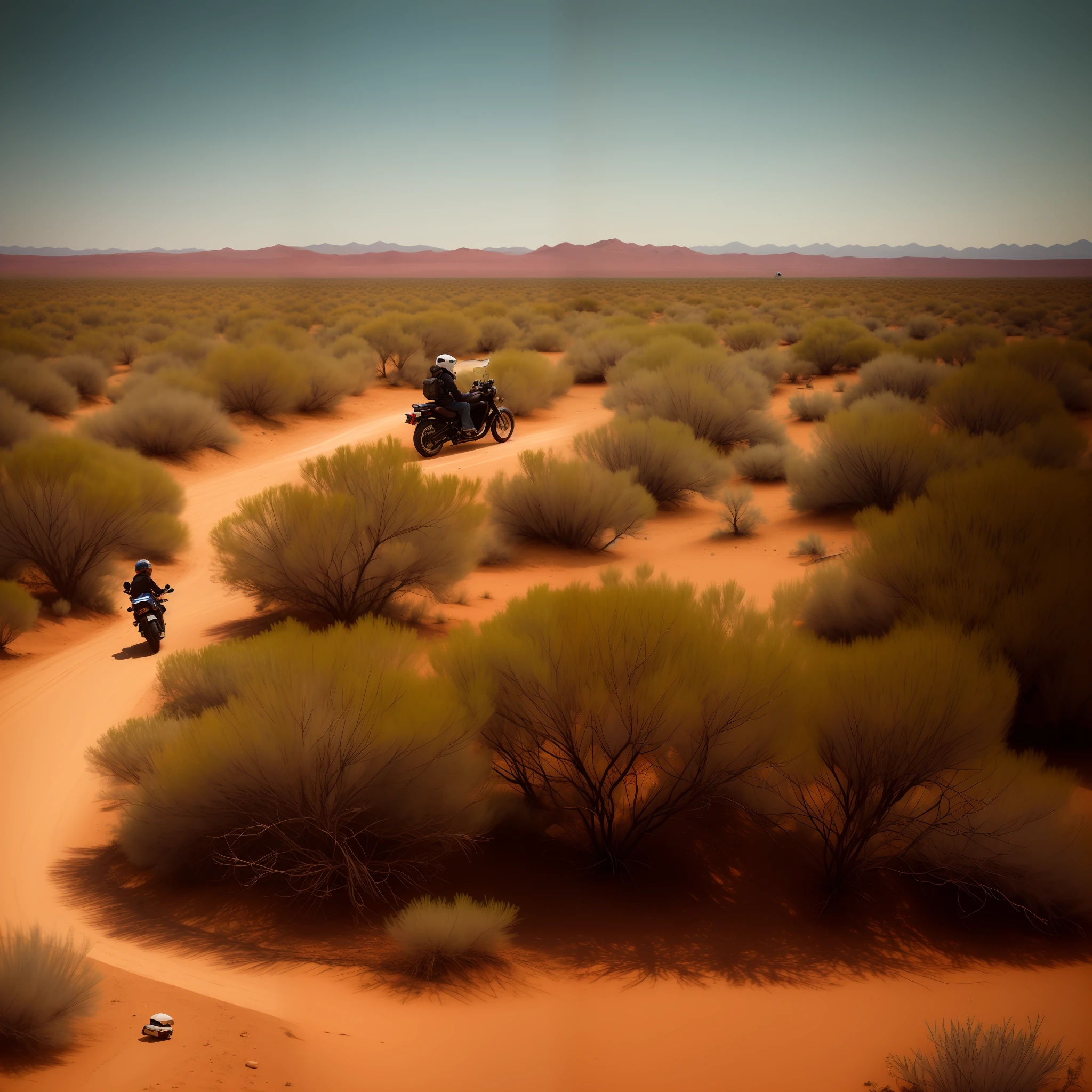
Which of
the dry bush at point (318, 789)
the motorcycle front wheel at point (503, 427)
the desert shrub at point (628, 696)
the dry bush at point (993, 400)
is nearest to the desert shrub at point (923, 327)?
the dry bush at point (993, 400)

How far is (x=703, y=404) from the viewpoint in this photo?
18.4 m

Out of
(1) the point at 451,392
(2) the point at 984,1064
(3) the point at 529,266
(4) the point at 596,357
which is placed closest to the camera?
(2) the point at 984,1064

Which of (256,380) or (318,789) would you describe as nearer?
(318,789)

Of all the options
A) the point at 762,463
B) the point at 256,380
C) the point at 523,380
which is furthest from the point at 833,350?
the point at 256,380

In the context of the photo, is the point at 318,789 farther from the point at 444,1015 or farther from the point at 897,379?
the point at 897,379

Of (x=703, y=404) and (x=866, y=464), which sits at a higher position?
(x=703, y=404)

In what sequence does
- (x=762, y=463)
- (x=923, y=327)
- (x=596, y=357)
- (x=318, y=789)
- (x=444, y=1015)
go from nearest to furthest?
(x=444, y=1015)
(x=318, y=789)
(x=762, y=463)
(x=596, y=357)
(x=923, y=327)

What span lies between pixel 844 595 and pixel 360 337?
84.7 ft

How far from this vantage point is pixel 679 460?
14859 mm

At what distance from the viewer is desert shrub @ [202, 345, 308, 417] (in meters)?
20.3

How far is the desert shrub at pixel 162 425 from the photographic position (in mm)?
16406

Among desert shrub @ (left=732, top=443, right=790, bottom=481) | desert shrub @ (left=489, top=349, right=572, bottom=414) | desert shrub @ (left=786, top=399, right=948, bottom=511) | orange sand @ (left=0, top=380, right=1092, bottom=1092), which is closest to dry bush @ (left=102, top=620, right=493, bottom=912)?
orange sand @ (left=0, top=380, right=1092, bottom=1092)

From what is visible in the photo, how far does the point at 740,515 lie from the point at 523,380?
35.1 ft

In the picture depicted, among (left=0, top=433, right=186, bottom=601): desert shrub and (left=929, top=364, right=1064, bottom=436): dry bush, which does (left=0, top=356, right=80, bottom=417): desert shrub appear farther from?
(left=929, top=364, right=1064, bottom=436): dry bush
